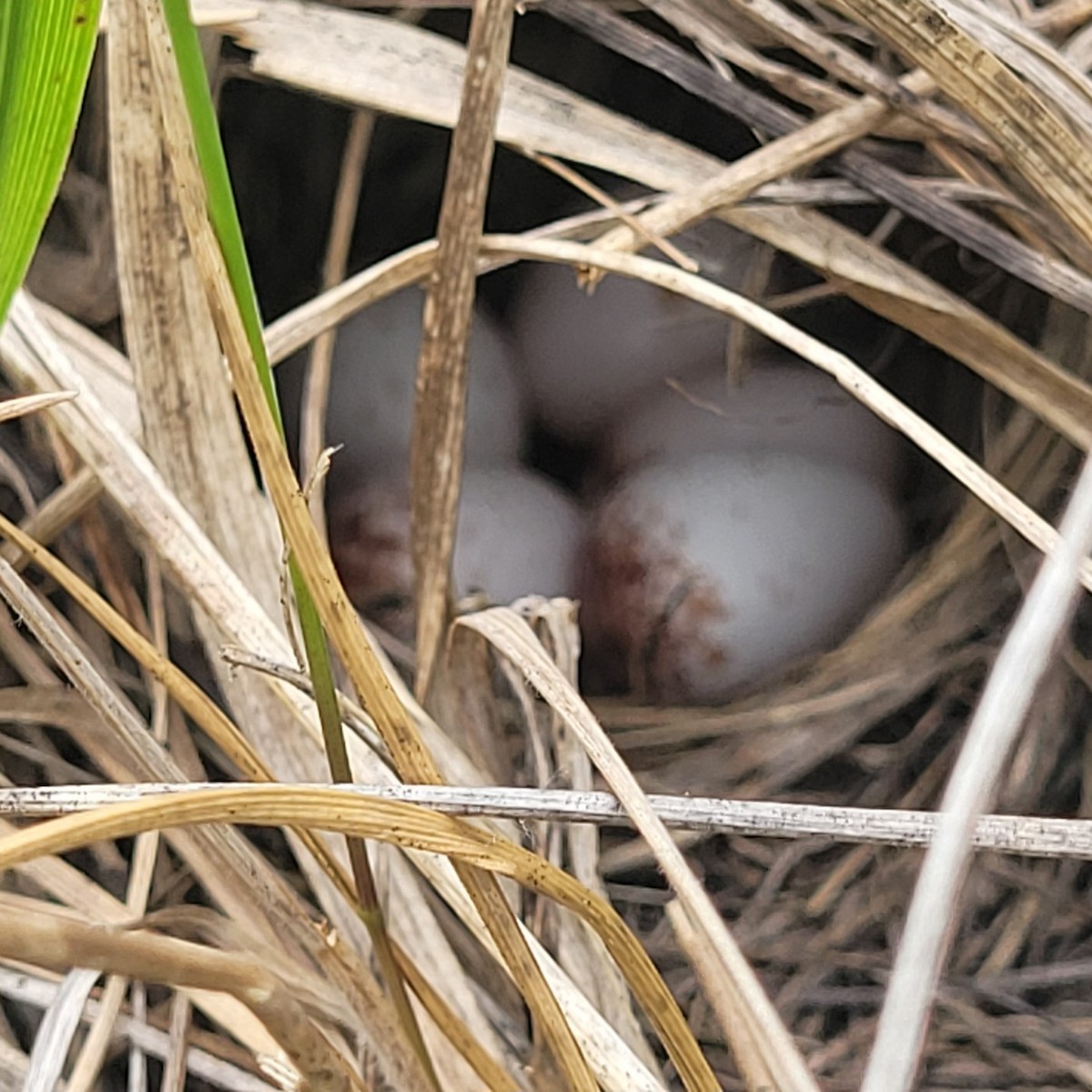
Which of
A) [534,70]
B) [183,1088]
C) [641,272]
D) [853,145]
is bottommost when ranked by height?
[183,1088]

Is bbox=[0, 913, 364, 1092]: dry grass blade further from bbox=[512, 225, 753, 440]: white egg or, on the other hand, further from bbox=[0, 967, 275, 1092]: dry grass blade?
bbox=[512, 225, 753, 440]: white egg

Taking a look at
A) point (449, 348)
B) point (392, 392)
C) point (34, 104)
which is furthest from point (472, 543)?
point (34, 104)

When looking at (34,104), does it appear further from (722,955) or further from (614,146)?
(614,146)

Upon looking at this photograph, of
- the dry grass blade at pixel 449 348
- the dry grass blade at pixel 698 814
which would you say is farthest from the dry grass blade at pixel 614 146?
the dry grass blade at pixel 698 814

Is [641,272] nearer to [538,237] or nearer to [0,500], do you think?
[538,237]

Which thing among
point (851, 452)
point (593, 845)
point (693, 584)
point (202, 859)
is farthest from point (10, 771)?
point (851, 452)

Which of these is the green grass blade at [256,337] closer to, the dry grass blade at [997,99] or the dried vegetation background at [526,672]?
the dried vegetation background at [526,672]

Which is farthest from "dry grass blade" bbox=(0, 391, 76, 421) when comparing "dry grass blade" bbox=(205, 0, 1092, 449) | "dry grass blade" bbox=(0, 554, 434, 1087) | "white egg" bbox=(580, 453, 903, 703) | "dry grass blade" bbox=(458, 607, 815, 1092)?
"white egg" bbox=(580, 453, 903, 703)
